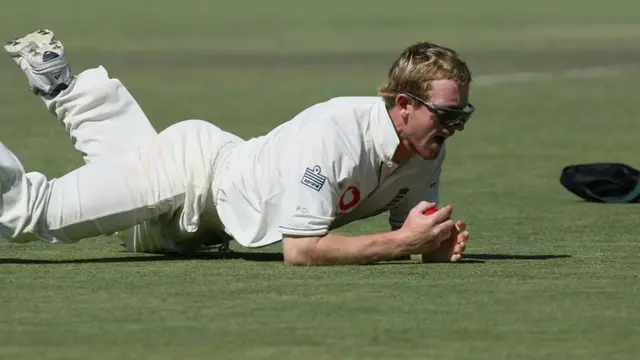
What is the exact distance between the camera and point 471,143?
17.6 meters

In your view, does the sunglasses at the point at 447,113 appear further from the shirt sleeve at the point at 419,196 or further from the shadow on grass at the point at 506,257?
the shadow on grass at the point at 506,257

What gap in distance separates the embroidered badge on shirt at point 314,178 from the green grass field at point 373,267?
1.45ft

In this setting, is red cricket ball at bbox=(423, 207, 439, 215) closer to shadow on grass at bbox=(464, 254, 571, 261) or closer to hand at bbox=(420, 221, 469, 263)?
hand at bbox=(420, 221, 469, 263)

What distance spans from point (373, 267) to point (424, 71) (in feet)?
3.45

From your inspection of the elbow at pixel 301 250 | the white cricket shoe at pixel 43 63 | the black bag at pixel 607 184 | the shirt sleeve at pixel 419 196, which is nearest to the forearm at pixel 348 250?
the elbow at pixel 301 250

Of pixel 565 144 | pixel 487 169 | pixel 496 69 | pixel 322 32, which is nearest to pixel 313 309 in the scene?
pixel 487 169

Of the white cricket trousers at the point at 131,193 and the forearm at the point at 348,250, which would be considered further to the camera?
the white cricket trousers at the point at 131,193

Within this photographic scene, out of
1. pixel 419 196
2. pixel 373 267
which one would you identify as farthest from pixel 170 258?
pixel 419 196

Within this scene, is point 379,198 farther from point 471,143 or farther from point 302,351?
point 471,143

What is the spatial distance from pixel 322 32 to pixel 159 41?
4.76 m

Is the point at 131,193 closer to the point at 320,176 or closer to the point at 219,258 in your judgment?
the point at 219,258

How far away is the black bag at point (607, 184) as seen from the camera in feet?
42.1

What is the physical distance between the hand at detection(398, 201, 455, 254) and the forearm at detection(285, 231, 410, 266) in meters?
0.05

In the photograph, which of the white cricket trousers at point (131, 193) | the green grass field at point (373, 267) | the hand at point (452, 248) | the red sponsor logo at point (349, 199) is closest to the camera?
the green grass field at point (373, 267)
